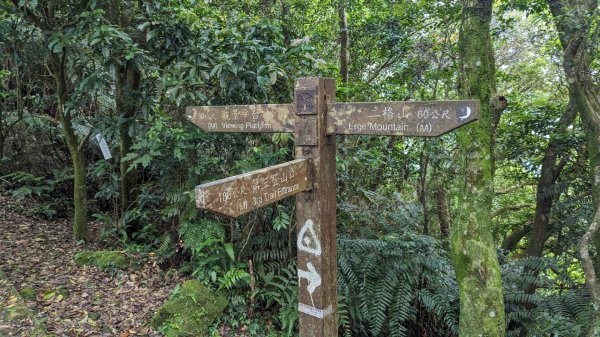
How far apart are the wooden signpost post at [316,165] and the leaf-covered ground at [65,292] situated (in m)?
2.06

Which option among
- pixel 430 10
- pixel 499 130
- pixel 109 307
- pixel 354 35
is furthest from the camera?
pixel 354 35

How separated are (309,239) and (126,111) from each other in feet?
10.7

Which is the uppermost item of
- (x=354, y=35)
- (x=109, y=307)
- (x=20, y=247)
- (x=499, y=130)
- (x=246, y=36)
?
(x=354, y=35)

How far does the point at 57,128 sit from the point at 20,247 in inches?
110

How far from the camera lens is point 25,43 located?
4.91 metres

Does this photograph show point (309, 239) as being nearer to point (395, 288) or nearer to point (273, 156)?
point (273, 156)

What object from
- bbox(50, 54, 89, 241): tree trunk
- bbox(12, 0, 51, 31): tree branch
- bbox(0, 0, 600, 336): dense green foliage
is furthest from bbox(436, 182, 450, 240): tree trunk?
bbox(12, 0, 51, 31): tree branch

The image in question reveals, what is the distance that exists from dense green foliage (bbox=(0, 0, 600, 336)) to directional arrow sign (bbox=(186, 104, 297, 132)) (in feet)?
3.35

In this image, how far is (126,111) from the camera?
180 inches

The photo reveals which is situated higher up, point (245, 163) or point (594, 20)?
point (594, 20)

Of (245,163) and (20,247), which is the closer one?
(245,163)

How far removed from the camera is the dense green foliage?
3928 millimetres

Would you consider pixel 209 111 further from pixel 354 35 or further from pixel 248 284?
pixel 354 35

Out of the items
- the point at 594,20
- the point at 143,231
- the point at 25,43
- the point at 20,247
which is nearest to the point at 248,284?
the point at 143,231
